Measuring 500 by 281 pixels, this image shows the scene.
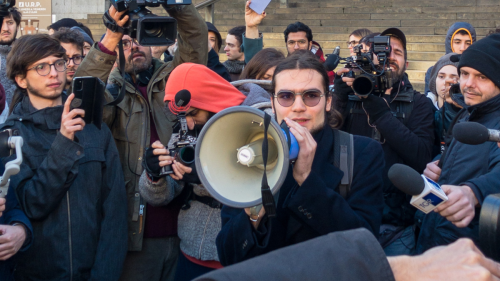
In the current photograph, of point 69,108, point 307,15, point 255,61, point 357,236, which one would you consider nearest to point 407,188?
point 357,236

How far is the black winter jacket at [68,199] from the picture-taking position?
291cm

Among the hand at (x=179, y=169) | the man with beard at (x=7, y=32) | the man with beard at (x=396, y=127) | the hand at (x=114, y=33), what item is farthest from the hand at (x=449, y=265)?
the man with beard at (x=7, y=32)

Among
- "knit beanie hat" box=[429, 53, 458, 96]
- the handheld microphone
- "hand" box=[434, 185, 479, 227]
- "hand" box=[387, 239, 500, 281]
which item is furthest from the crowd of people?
"hand" box=[387, 239, 500, 281]

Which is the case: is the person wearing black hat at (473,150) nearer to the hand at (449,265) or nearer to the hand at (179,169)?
the hand at (179,169)

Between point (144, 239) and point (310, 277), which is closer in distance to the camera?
point (310, 277)

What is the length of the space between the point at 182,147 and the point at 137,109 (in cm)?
97

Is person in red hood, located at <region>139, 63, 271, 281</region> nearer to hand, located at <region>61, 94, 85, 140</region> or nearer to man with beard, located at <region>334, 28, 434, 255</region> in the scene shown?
hand, located at <region>61, 94, 85, 140</region>

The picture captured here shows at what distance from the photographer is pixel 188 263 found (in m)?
3.16

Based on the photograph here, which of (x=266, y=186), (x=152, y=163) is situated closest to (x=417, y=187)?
(x=266, y=186)

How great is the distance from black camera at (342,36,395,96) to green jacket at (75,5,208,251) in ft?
3.52

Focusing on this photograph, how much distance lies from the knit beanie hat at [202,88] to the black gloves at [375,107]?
901mm

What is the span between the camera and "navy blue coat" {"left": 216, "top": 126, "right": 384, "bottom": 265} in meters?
2.10

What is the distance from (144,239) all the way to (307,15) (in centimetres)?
1094

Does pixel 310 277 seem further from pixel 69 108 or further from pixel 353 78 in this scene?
pixel 353 78
